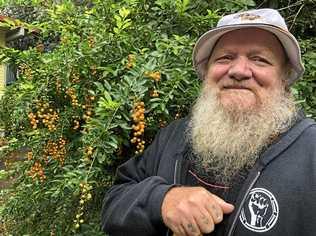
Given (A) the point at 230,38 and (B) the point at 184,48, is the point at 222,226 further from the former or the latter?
(B) the point at 184,48

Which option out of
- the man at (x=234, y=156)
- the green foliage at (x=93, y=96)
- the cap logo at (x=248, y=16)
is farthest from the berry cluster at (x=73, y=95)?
the cap logo at (x=248, y=16)

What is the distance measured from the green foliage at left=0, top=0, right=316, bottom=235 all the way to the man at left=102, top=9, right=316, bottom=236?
0.53 feet

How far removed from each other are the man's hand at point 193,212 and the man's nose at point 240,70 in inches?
20.7

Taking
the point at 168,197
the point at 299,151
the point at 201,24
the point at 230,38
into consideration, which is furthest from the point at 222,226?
the point at 201,24

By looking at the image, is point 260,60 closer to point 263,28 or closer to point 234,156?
point 263,28

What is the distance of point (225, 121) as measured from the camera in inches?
81.6

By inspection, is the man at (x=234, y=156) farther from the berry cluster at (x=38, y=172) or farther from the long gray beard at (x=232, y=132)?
the berry cluster at (x=38, y=172)

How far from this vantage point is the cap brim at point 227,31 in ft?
6.47

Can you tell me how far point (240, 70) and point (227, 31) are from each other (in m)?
0.19

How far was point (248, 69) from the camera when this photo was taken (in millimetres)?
1974

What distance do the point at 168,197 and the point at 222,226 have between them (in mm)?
218

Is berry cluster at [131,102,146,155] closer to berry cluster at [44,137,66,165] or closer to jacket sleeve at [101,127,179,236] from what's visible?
jacket sleeve at [101,127,179,236]

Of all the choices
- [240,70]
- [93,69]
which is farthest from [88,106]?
[240,70]

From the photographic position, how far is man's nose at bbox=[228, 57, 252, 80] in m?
1.97
